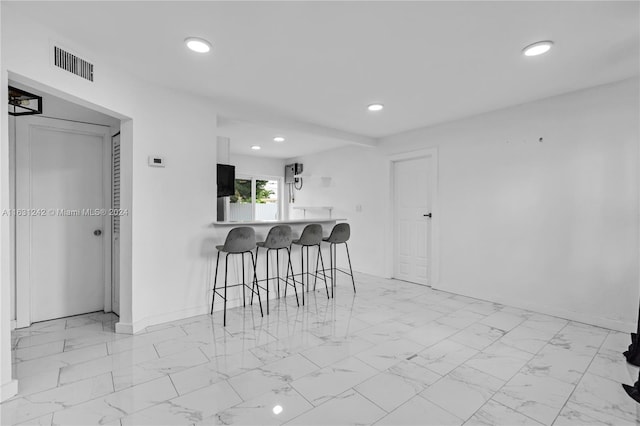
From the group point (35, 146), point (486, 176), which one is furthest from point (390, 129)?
point (35, 146)

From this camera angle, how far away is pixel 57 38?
83.4 inches

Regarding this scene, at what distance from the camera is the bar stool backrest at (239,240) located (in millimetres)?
3127

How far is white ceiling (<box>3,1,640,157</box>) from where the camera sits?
1882mm

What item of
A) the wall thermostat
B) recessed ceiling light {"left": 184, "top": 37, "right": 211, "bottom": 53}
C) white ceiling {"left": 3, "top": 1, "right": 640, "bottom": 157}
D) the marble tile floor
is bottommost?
the marble tile floor

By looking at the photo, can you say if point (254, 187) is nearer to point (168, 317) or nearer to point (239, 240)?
point (239, 240)

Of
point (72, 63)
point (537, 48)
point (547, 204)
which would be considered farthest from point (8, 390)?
point (547, 204)

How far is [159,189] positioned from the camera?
301cm

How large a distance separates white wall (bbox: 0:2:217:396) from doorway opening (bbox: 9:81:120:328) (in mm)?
635

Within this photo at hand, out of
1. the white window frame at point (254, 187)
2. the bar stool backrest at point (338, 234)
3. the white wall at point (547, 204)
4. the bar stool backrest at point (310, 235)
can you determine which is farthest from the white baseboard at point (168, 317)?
the white window frame at point (254, 187)

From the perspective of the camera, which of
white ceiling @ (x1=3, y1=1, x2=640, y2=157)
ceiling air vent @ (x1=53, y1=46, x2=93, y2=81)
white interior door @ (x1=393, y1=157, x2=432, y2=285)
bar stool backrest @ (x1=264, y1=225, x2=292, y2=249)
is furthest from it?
white interior door @ (x1=393, y1=157, x2=432, y2=285)

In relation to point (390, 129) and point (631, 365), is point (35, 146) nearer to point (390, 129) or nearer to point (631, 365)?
point (390, 129)

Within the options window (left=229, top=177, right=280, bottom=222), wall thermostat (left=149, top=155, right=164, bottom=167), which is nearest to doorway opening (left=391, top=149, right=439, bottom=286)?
window (left=229, top=177, right=280, bottom=222)

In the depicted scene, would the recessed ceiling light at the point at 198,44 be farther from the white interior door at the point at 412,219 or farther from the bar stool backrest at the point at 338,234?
the white interior door at the point at 412,219

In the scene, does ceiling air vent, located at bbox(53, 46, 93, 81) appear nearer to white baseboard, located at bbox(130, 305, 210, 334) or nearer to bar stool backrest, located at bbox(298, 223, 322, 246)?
A: white baseboard, located at bbox(130, 305, 210, 334)
